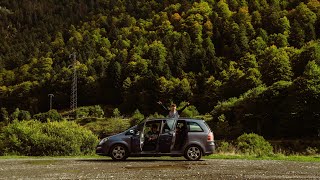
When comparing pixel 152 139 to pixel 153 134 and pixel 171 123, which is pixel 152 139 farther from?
pixel 171 123

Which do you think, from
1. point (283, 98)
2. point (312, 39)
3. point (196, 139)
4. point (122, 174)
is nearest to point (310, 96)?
point (283, 98)

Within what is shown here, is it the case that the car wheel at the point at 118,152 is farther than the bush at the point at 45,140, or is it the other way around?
the bush at the point at 45,140

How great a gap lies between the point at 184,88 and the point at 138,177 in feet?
542

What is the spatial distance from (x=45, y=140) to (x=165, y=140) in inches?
416

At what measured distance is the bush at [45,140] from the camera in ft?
91.4

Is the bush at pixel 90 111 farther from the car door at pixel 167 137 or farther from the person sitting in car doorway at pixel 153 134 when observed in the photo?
the car door at pixel 167 137

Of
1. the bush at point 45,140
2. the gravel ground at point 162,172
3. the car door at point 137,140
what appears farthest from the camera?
the bush at point 45,140

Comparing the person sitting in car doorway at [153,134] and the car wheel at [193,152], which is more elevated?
the person sitting in car doorway at [153,134]

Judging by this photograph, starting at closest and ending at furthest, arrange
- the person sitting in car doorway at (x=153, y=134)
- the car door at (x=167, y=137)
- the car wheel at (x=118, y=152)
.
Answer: the car door at (x=167, y=137) < the person sitting in car doorway at (x=153, y=134) < the car wheel at (x=118, y=152)

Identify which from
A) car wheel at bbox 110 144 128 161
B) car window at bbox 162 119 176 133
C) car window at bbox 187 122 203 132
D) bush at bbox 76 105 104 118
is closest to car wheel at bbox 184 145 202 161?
car window at bbox 187 122 203 132

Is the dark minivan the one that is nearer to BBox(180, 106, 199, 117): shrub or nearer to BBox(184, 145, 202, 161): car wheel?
BBox(184, 145, 202, 161): car wheel

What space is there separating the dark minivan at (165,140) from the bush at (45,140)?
27.0ft

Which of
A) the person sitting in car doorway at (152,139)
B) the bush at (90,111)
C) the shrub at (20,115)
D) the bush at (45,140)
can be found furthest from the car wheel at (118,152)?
the shrub at (20,115)

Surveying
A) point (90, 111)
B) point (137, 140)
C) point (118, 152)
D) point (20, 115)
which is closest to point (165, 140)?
point (137, 140)
